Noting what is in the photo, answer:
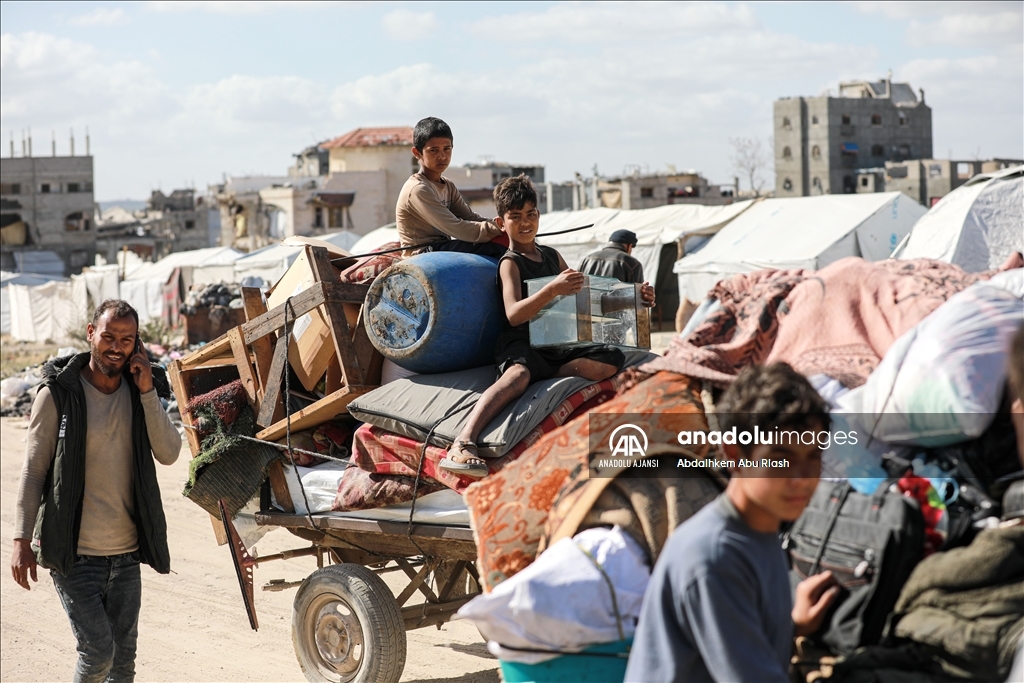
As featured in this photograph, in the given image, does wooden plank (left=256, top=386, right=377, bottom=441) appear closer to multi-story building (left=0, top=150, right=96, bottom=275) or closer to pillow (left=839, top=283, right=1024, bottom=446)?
pillow (left=839, top=283, right=1024, bottom=446)

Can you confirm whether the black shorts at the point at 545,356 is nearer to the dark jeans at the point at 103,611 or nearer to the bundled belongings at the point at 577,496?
the bundled belongings at the point at 577,496

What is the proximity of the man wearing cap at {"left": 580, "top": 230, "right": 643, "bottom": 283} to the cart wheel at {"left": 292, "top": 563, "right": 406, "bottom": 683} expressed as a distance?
359 cm

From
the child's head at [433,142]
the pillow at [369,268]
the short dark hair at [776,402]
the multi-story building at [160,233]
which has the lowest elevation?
the short dark hair at [776,402]

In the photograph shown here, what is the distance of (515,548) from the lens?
3725mm

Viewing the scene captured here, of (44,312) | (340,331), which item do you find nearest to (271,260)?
(44,312)

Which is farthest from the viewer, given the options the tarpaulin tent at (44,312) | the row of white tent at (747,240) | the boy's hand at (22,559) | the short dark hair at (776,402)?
the tarpaulin tent at (44,312)

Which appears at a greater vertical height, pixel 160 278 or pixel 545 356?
pixel 160 278

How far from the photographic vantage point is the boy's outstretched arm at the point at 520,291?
4547 mm

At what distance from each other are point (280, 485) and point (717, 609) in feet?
12.7

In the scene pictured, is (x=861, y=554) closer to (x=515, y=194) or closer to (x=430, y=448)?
(x=430, y=448)

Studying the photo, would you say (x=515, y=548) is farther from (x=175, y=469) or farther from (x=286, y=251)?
(x=286, y=251)

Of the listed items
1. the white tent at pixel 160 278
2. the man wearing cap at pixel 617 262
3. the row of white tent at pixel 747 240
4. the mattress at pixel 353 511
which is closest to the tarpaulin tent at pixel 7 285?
the row of white tent at pixel 747 240

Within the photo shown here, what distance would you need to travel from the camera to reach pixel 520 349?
5.01m

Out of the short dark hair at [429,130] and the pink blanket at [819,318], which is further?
the short dark hair at [429,130]
